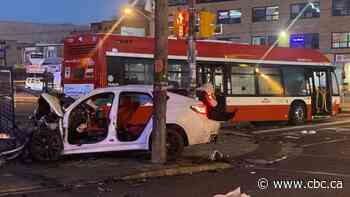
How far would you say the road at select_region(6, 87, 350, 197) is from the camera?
1030cm

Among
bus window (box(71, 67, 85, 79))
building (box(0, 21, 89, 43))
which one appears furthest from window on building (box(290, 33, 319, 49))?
bus window (box(71, 67, 85, 79))

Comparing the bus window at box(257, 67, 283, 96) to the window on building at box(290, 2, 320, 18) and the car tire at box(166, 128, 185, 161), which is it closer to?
the car tire at box(166, 128, 185, 161)

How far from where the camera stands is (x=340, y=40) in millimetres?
67938

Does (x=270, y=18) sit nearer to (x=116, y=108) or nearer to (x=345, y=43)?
(x=345, y=43)

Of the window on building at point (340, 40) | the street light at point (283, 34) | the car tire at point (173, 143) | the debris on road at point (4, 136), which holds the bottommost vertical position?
the car tire at point (173, 143)

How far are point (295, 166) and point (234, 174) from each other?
187 cm

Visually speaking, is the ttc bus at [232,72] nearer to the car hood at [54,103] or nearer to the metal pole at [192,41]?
the metal pole at [192,41]

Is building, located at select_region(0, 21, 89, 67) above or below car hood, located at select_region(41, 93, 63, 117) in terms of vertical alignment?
above

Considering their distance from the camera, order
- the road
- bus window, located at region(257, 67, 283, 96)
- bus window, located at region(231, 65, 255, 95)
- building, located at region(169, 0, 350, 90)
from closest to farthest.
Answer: the road → bus window, located at region(231, 65, 255, 95) → bus window, located at region(257, 67, 283, 96) → building, located at region(169, 0, 350, 90)

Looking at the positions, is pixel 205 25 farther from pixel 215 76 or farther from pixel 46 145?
pixel 46 145

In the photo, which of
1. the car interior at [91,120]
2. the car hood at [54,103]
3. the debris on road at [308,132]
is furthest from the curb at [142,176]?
the debris on road at [308,132]

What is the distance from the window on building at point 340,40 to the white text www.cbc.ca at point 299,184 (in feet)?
191

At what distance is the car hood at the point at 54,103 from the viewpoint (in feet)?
43.6

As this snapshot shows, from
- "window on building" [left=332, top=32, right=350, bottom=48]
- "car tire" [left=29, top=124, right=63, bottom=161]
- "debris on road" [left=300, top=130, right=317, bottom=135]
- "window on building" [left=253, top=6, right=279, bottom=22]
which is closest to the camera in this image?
"car tire" [left=29, top=124, right=63, bottom=161]
